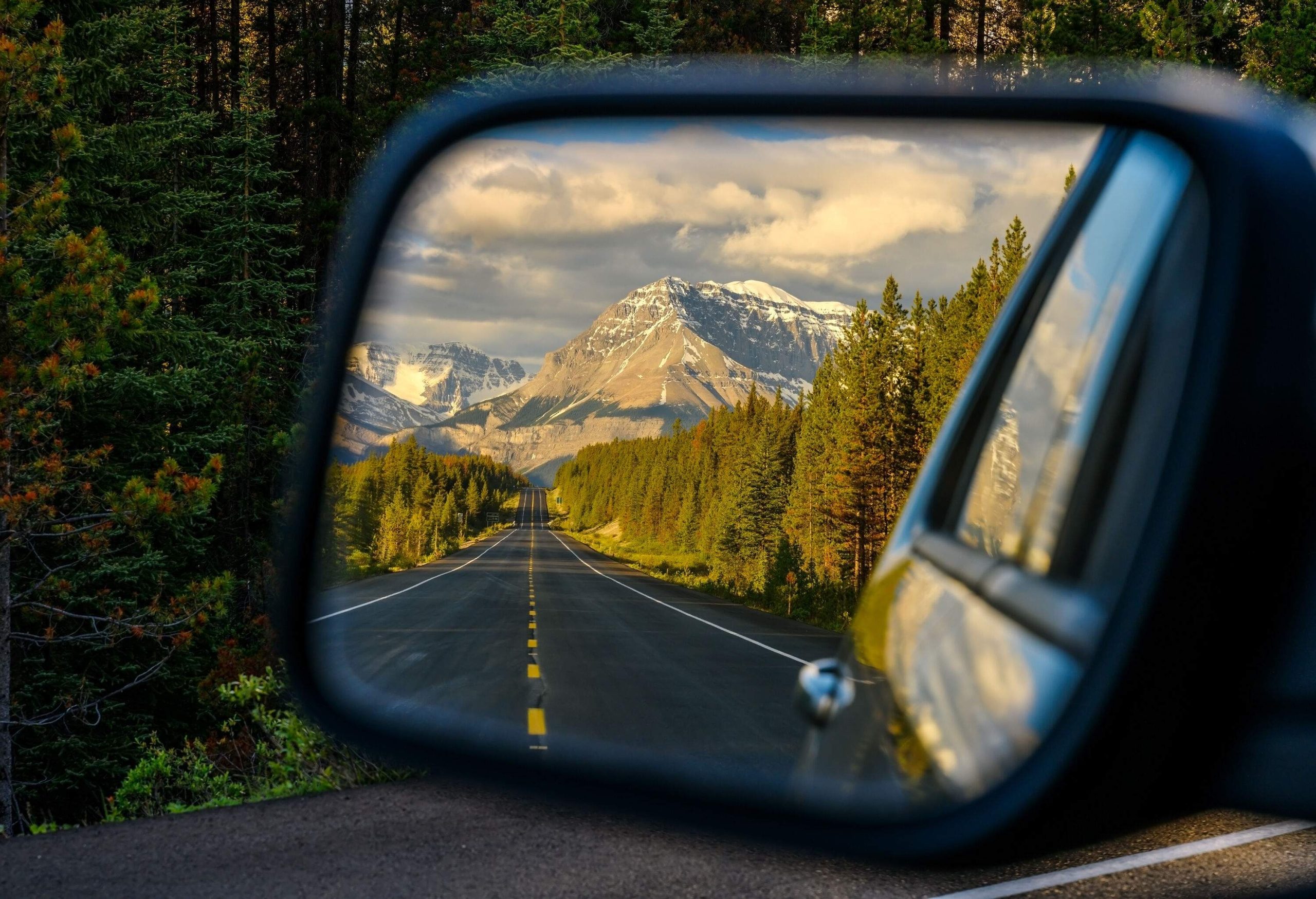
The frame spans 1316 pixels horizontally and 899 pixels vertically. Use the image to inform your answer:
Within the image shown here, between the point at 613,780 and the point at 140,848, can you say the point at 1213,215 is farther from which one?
the point at 140,848

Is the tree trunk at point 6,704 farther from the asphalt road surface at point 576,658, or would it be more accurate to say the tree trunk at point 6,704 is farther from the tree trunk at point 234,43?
the tree trunk at point 234,43

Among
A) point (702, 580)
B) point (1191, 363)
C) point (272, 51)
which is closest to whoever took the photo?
point (1191, 363)

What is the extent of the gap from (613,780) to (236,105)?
101 feet

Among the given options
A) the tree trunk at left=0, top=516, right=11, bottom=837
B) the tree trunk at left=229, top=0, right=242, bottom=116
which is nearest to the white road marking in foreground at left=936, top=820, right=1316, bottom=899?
the tree trunk at left=0, top=516, right=11, bottom=837

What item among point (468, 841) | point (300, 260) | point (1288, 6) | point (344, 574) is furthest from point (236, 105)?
point (344, 574)

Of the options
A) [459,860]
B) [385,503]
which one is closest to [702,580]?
[385,503]

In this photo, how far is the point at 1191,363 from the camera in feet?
2.95

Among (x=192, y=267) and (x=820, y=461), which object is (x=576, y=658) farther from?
(x=192, y=267)

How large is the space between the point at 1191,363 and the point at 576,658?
3.67ft

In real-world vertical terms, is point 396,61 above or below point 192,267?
above

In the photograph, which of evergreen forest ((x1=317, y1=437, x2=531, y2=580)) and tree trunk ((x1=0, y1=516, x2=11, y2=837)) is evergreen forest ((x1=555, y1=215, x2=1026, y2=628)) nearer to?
evergreen forest ((x1=317, y1=437, x2=531, y2=580))

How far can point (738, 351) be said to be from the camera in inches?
64.7

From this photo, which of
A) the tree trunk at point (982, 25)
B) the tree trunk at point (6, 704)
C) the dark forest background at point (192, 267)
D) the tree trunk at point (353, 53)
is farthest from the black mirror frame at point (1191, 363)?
the tree trunk at point (353, 53)

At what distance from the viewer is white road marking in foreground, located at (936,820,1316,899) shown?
560cm
